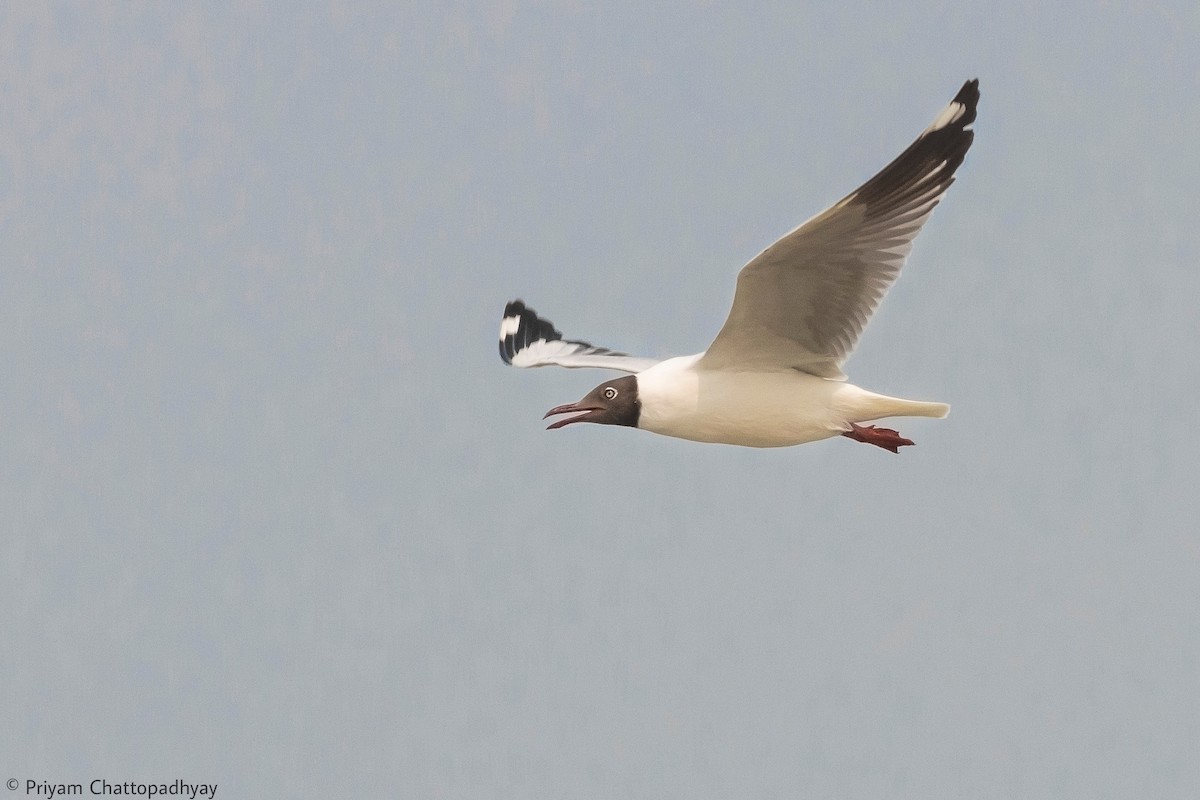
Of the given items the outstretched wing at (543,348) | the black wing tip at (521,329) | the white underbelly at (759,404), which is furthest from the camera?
the black wing tip at (521,329)

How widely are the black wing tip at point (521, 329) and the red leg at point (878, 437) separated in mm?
3883

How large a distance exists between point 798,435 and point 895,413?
54 cm

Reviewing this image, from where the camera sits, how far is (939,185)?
933cm

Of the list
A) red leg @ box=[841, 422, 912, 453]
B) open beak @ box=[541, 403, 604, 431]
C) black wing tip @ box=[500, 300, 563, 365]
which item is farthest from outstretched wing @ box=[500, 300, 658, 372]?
red leg @ box=[841, 422, 912, 453]

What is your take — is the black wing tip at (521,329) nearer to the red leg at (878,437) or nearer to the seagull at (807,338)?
the seagull at (807,338)

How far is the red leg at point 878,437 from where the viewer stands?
33.1ft

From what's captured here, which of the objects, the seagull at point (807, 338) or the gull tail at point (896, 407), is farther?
the gull tail at point (896, 407)

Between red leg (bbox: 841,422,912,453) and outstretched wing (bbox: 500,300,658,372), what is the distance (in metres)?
1.96

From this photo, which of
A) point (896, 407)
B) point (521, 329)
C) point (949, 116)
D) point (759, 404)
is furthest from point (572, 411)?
point (521, 329)

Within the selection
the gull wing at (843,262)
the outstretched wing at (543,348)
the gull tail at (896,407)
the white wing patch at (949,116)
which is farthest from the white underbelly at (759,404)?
the outstretched wing at (543,348)

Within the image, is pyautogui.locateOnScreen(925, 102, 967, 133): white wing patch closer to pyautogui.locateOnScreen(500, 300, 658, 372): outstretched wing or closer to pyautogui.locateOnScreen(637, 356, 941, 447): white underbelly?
pyautogui.locateOnScreen(637, 356, 941, 447): white underbelly

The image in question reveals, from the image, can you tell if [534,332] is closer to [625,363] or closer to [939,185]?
[625,363]

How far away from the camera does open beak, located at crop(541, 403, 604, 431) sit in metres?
10.2

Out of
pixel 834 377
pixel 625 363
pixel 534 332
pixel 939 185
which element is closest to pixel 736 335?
pixel 834 377
